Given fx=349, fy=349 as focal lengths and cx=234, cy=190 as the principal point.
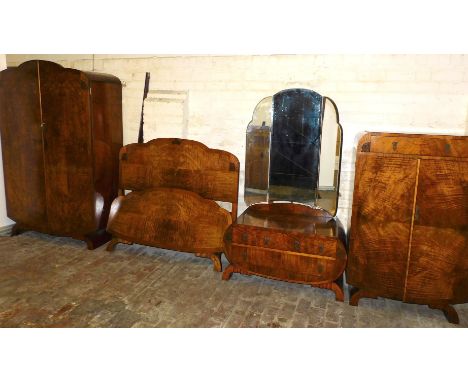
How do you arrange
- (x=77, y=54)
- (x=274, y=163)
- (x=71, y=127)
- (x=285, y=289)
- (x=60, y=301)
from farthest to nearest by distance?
(x=77, y=54) → (x=71, y=127) → (x=274, y=163) → (x=285, y=289) → (x=60, y=301)

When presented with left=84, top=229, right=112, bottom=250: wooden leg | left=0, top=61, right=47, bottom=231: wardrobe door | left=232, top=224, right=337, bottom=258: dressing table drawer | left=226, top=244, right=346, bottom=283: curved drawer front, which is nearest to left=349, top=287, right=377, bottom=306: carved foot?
left=226, top=244, right=346, bottom=283: curved drawer front

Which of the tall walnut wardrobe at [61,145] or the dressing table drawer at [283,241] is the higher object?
the tall walnut wardrobe at [61,145]

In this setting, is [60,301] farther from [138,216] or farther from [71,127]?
[71,127]

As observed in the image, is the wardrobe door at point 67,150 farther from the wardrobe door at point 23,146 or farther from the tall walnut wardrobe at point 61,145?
the wardrobe door at point 23,146

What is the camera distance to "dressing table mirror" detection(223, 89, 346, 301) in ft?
9.27

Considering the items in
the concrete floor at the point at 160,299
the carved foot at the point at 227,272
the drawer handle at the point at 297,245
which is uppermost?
the drawer handle at the point at 297,245

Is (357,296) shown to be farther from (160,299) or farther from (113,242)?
(113,242)

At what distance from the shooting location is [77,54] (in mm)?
4090

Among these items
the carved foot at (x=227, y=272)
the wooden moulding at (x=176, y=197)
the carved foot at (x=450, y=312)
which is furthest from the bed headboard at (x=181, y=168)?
the carved foot at (x=450, y=312)

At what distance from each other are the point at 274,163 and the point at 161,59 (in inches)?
66.3

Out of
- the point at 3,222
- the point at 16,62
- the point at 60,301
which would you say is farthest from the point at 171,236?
the point at 16,62

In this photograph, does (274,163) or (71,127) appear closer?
(274,163)

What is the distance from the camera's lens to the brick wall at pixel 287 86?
297 cm

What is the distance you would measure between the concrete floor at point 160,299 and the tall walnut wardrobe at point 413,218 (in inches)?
10.0
